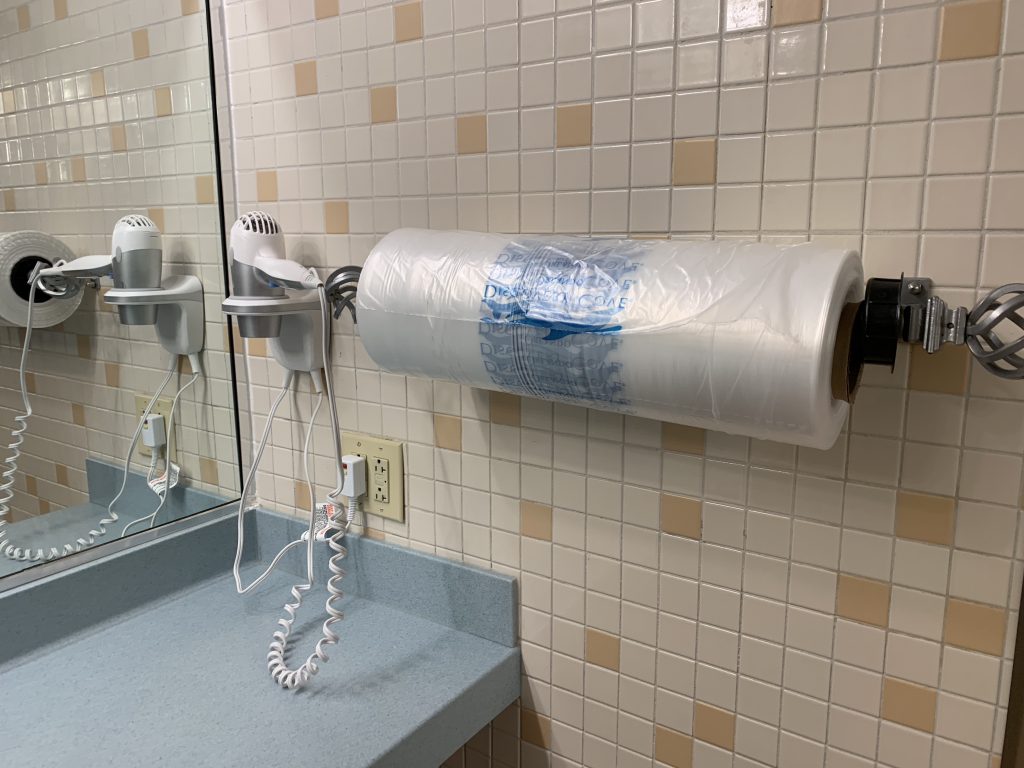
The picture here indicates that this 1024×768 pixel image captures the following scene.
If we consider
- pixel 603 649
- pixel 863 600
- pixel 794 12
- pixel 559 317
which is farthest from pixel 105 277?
pixel 863 600

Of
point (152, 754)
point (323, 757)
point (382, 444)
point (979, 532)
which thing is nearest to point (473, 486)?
point (382, 444)

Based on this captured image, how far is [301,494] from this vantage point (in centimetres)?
128

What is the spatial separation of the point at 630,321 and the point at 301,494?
2.56 ft

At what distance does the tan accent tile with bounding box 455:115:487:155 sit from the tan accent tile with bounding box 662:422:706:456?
0.43m

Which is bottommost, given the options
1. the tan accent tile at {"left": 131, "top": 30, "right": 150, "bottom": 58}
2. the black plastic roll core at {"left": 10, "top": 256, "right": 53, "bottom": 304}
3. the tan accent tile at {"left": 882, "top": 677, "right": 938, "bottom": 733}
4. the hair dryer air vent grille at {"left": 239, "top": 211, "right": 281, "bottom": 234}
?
the tan accent tile at {"left": 882, "top": 677, "right": 938, "bottom": 733}

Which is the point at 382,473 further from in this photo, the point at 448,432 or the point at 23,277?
the point at 23,277

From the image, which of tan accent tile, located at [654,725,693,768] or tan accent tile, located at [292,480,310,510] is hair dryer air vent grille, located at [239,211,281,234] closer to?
tan accent tile, located at [292,480,310,510]

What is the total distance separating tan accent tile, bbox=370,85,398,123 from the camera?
106 cm

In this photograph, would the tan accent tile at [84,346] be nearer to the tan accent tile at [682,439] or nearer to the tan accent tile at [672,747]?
the tan accent tile at [682,439]

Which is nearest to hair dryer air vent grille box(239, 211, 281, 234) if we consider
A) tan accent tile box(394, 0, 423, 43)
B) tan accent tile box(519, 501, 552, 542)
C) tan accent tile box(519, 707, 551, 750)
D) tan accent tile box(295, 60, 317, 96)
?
tan accent tile box(295, 60, 317, 96)

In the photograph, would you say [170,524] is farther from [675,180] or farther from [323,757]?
[675,180]

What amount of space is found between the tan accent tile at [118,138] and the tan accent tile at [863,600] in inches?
48.4

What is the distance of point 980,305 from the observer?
66cm

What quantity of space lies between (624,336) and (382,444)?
0.56 meters
